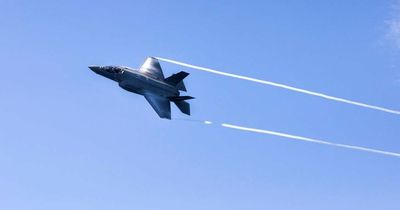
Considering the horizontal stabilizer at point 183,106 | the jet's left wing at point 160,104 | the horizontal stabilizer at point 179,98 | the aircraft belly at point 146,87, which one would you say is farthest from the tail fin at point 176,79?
the jet's left wing at point 160,104

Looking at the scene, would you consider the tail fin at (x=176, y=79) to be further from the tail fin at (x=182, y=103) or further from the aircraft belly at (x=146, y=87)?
the tail fin at (x=182, y=103)

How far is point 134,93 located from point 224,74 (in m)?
17.8

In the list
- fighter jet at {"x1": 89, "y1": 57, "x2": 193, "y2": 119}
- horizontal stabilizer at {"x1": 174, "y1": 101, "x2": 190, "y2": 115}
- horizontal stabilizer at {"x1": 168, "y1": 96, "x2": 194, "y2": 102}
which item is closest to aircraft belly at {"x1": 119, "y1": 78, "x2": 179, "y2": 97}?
fighter jet at {"x1": 89, "y1": 57, "x2": 193, "y2": 119}

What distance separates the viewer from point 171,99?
56500 mm

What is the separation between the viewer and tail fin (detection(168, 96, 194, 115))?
55969 mm

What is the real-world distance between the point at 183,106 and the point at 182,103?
0.55 m

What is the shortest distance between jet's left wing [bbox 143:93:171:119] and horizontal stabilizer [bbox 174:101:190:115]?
6.37 ft


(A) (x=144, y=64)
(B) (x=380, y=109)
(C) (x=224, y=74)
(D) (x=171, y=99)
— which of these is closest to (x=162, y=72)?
(A) (x=144, y=64)

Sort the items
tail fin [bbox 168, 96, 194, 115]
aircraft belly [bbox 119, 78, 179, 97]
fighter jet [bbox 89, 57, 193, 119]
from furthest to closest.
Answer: tail fin [bbox 168, 96, 194, 115]
aircraft belly [bbox 119, 78, 179, 97]
fighter jet [bbox 89, 57, 193, 119]

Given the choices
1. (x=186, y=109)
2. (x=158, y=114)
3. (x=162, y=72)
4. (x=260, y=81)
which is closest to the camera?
(x=260, y=81)

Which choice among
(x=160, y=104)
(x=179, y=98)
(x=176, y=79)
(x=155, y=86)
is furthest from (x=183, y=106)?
(x=155, y=86)

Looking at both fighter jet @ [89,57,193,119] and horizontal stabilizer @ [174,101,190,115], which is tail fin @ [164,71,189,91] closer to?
fighter jet @ [89,57,193,119]

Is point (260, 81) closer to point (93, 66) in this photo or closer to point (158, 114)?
point (158, 114)

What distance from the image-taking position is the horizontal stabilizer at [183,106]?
188 ft
